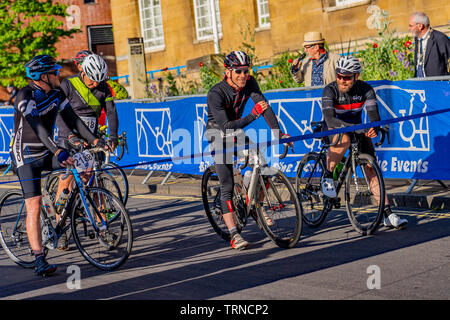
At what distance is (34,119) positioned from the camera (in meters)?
7.36

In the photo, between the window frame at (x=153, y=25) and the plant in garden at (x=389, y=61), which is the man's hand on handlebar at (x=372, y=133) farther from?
the window frame at (x=153, y=25)

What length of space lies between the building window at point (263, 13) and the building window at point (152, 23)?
5.96 meters

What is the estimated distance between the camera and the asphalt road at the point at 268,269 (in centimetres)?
618

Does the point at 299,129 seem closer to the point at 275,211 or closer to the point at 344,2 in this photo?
the point at 275,211

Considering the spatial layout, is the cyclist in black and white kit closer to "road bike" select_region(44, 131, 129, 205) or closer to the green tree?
"road bike" select_region(44, 131, 129, 205)

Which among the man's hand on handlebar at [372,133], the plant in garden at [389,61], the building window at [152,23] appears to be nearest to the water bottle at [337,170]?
the man's hand on handlebar at [372,133]

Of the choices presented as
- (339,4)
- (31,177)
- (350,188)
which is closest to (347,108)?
(350,188)

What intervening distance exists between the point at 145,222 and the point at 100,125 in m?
1.77

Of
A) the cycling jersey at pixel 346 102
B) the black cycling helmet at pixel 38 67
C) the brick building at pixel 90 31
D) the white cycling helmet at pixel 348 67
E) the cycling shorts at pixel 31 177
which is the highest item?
the brick building at pixel 90 31

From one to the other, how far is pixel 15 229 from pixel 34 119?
1496 mm

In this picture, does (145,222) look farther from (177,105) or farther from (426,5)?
(426,5)

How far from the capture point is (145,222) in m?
10.2

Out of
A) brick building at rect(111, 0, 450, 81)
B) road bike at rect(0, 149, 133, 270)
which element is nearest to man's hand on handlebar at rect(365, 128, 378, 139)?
road bike at rect(0, 149, 133, 270)

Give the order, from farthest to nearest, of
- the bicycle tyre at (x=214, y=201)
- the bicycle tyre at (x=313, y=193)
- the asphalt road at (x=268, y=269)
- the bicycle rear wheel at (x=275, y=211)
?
the bicycle tyre at (x=313, y=193) < the bicycle tyre at (x=214, y=201) < the bicycle rear wheel at (x=275, y=211) < the asphalt road at (x=268, y=269)
